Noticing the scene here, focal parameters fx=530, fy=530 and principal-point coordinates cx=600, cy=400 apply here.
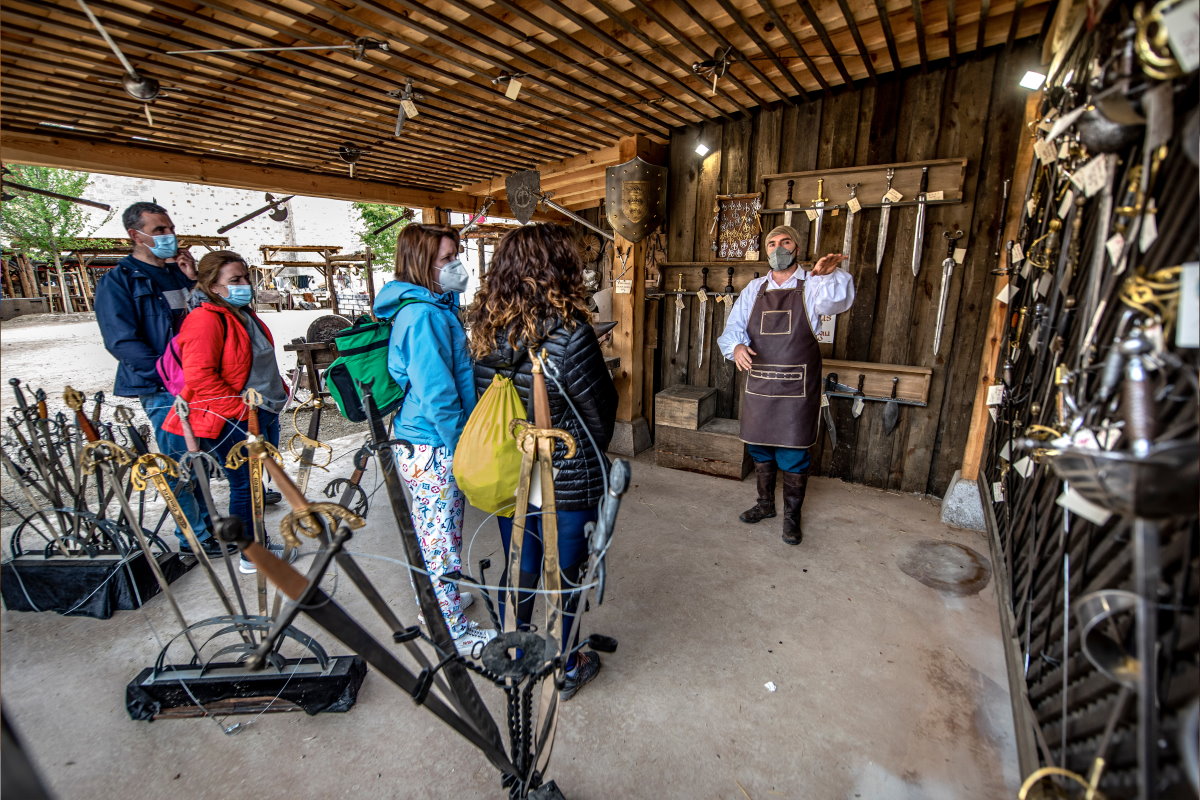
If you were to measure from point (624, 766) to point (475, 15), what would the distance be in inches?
122

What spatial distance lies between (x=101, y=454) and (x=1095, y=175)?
9.71ft

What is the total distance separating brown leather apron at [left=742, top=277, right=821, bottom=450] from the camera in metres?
3.05

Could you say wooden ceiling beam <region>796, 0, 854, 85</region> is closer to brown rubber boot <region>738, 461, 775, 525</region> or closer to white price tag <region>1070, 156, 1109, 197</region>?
white price tag <region>1070, 156, 1109, 197</region>

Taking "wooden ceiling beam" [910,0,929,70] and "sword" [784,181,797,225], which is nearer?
"wooden ceiling beam" [910,0,929,70]

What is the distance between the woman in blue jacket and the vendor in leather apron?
184 cm

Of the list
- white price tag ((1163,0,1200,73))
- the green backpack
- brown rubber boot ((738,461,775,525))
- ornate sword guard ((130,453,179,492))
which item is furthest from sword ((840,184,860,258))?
ornate sword guard ((130,453,179,492))

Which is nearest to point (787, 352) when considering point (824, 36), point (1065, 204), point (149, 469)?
point (1065, 204)

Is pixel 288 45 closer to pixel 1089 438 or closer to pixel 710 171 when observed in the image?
pixel 710 171

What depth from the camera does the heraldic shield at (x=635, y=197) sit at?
13.4 ft

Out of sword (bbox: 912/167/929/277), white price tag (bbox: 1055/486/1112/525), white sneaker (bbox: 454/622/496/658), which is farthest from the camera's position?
sword (bbox: 912/167/929/277)

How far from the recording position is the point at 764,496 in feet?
11.0

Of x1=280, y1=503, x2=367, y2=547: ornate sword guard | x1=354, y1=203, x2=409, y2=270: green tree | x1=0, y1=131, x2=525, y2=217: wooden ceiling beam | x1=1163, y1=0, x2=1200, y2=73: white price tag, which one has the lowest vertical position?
x1=280, y1=503, x2=367, y2=547: ornate sword guard

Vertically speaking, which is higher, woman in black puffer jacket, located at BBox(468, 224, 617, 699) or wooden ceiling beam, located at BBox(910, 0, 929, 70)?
wooden ceiling beam, located at BBox(910, 0, 929, 70)

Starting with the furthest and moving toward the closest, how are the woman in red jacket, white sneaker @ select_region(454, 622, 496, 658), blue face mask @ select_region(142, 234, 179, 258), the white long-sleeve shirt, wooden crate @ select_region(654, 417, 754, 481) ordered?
wooden crate @ select_region(654, 417, 754, 481) < the white long-sleeve shirt < blue face mask @ select_region(142, 234, 179, 258) < the woman in red jacket < white sneaker @ select_region(454, 622, 496, 658)
